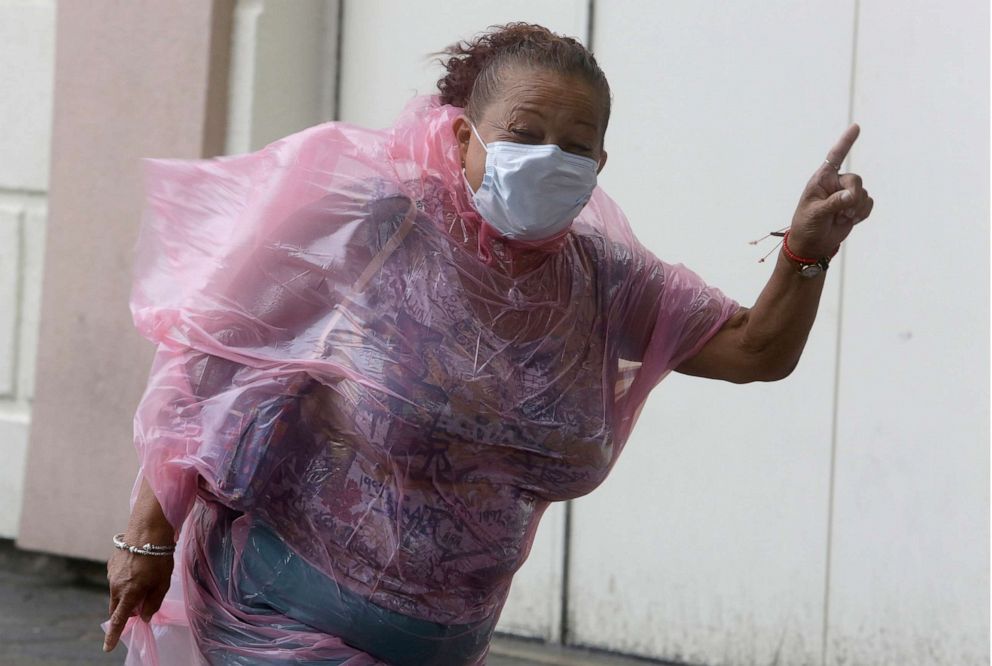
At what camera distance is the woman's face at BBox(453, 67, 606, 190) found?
2324mm

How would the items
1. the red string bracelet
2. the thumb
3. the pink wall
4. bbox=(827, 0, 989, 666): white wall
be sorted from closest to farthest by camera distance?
the thumb
the red string bracelet
bbox=(827, 0, 989, 666): white wall
the pink wall

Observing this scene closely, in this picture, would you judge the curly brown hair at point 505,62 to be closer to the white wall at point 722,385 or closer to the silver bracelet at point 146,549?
the silver bracelet at point 146,549

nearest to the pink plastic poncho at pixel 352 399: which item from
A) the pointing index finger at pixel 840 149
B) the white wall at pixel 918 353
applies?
the pointing index finger at pixel 840 149

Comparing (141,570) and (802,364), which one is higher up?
(802,364)

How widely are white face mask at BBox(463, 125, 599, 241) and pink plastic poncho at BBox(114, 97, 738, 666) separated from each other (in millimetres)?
58

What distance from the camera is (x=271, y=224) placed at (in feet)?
7.65

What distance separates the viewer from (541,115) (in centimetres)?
233

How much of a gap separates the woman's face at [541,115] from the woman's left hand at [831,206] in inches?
14.6

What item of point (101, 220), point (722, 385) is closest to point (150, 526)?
point (722, 385)

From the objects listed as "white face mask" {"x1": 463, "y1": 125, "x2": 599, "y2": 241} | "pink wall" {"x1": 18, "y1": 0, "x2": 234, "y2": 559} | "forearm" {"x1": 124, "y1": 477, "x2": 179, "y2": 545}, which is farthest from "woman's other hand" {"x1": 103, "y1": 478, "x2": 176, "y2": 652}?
"pink wall" {"x1": 18, "y1": 0, "x2": 234, "y2": 559}

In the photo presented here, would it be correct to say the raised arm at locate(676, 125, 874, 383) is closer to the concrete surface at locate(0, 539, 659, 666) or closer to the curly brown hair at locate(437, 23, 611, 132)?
the curly brown hair at locate(437, 23, 611, 132)

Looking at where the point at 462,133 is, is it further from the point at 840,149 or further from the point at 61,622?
the point at 61,622

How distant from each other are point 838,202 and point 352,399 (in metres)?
0.85

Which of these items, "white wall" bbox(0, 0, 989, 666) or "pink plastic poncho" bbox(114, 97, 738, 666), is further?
"white wall" bbox(0, 0, 989, 666)
